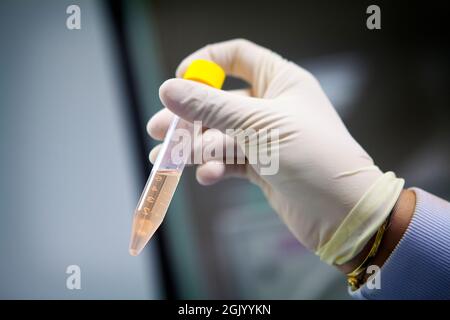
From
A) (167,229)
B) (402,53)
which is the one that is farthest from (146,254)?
(402,53)

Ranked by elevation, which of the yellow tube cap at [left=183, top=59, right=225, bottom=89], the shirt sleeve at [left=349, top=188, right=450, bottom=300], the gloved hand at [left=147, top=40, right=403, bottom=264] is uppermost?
the yellow tube cap at [left=183, top=59, right=225, bottom=89]

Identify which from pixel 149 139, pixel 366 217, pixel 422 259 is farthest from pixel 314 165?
pixel 149 139

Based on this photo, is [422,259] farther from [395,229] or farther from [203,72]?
[203,72]

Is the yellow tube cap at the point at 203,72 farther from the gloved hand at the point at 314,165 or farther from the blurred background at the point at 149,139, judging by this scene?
the blurred background at the point at 149,139

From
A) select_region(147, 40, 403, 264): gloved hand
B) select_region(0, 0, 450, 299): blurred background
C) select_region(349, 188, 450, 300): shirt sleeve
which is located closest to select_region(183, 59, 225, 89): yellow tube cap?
select_region(147, 40, 403, 264): gloved hand

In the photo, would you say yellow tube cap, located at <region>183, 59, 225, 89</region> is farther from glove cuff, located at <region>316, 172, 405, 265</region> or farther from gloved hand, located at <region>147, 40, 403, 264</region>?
glove cuff, located at <region>316, 172, 405, 265</region>
